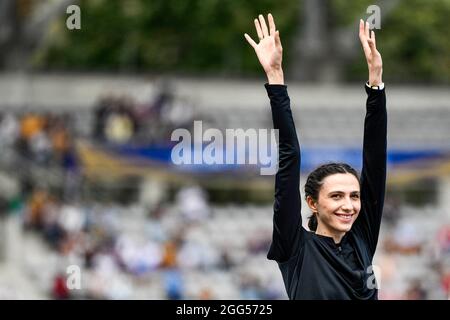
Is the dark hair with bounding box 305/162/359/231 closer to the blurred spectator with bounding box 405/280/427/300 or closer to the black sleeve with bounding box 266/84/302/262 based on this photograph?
the black sleeve with bounding box 266/84/302/262

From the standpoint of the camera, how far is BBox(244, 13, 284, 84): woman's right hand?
4.11m

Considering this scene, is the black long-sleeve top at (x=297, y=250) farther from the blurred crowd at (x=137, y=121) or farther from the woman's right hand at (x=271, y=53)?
the blurred crowd at (x=137, y=121)

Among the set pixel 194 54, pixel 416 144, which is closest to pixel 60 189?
pixel 416 144

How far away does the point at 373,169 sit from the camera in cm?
428

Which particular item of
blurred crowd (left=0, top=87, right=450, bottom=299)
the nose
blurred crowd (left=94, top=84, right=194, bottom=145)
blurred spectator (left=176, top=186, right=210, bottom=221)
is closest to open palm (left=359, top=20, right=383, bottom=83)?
the nose

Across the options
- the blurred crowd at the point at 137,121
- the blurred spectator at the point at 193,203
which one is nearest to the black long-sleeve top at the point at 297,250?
the blurred spectator at the point at 193,203

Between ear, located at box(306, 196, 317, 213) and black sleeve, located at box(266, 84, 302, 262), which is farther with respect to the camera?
ear, located at box(306, 196, 317, 213)

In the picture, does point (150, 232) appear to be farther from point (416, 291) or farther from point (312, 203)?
point (312, 203)

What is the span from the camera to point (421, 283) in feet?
55.6

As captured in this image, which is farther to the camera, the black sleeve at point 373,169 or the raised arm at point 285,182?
the black sleeve at point 373,169

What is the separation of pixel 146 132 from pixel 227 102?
19.1 ft

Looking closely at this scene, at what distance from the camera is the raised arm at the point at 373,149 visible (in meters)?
4.22

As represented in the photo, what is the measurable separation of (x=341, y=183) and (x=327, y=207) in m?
0.09

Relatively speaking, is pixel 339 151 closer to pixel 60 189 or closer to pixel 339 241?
pixel 60 189
